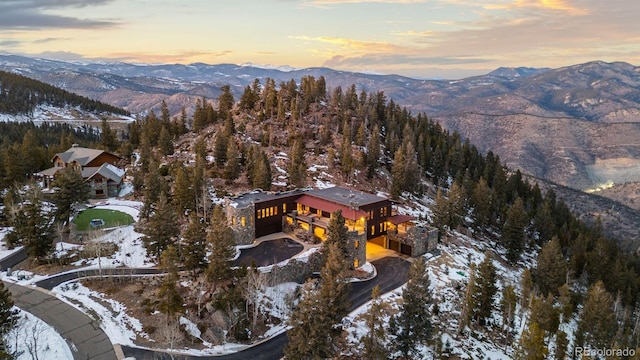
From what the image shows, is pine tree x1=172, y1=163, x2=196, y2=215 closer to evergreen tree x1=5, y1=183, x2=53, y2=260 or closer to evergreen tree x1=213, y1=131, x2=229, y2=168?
evergreen tree x1=5, y1=183, x2=53, y2=260

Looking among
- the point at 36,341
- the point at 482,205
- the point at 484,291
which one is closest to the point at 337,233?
the point at 484,291

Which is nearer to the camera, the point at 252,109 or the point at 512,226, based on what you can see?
the point at 512,226

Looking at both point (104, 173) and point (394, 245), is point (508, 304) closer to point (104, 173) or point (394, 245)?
point (394, 245)

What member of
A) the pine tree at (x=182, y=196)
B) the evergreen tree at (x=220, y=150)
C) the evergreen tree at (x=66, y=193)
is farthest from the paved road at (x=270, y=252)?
the evergreen tree at (x=220, y=150)

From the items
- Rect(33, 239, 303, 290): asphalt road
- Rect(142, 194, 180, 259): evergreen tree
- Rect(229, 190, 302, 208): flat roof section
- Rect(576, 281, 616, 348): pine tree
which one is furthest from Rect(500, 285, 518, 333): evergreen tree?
Rect(142, 194, 180, 259): evergreen tree

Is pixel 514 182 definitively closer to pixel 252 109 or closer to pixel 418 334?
pixel 252 109

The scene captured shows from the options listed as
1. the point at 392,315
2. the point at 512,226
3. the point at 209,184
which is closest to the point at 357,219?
the point at 392,315
